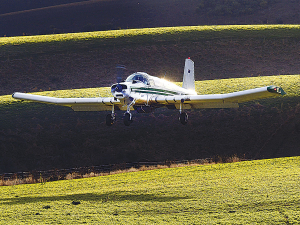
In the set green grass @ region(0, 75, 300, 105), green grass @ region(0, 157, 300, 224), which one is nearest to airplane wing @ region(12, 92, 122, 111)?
green grass @ region(0, 157, 300, 224)

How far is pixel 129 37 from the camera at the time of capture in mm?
64375

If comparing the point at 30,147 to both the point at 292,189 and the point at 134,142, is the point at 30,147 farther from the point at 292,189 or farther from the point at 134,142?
the point at 292,189

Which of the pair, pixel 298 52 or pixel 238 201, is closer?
pixel 238 201

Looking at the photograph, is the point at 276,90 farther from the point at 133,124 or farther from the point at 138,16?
the point at 138,16

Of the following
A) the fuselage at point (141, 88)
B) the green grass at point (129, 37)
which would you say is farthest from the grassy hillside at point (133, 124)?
the fuselage at point (141, 88)

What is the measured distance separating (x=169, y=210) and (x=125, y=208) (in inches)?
94.0

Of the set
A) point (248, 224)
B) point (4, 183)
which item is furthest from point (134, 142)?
point (248, 224)

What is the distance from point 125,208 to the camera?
59.7 feet

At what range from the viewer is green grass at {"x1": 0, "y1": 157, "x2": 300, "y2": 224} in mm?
16531

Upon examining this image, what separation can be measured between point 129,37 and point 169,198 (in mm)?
48828

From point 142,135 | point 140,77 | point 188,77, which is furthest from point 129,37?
point 140,77

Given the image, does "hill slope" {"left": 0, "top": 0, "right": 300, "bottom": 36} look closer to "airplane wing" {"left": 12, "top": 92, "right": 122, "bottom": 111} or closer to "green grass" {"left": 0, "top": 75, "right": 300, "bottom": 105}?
"green grass" {"left": 0, "top": 75, "right": 300, "bottom": 105}

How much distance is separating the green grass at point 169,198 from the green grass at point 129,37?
129ft

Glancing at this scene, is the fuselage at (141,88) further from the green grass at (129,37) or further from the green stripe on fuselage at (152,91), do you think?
the green grass at (129,37)
